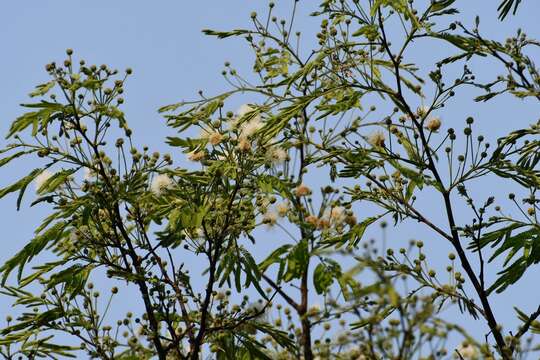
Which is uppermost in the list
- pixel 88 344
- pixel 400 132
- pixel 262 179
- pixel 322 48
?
pixel 322 48

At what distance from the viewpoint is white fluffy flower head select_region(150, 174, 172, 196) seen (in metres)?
7.01

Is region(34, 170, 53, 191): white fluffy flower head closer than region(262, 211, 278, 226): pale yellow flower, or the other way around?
region(262, 211, 278, 226): pale yellow flower

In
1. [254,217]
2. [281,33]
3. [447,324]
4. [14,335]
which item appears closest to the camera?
[447,324]

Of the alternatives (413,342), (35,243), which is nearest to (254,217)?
(35,243)

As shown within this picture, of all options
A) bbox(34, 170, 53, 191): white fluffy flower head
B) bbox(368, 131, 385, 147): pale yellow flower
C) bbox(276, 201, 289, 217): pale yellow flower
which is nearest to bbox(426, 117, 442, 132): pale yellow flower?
bbox(368, 131, 385, 147): pale yellow flower

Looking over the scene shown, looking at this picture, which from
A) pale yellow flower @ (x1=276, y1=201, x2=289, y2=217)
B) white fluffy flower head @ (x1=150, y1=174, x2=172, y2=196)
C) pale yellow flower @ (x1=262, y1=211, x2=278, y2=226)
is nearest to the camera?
pale yellow flower @ (x1=276, y1=201, x2=289, y2=217)

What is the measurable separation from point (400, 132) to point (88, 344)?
2.63 meters

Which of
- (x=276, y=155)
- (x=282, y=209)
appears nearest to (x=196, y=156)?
(x=276, y=155)

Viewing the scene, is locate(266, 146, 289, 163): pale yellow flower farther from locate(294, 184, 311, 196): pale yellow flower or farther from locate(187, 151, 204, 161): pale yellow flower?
locate(294, 184, 311, 196): pale yellow flower

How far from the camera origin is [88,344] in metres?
Answer: 7.09

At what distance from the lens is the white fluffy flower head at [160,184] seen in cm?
701

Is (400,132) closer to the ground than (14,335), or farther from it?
farther from it

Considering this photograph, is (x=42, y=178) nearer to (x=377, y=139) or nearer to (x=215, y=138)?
(x=215, y=138)

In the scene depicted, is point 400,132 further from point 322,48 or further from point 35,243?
point 35,243
